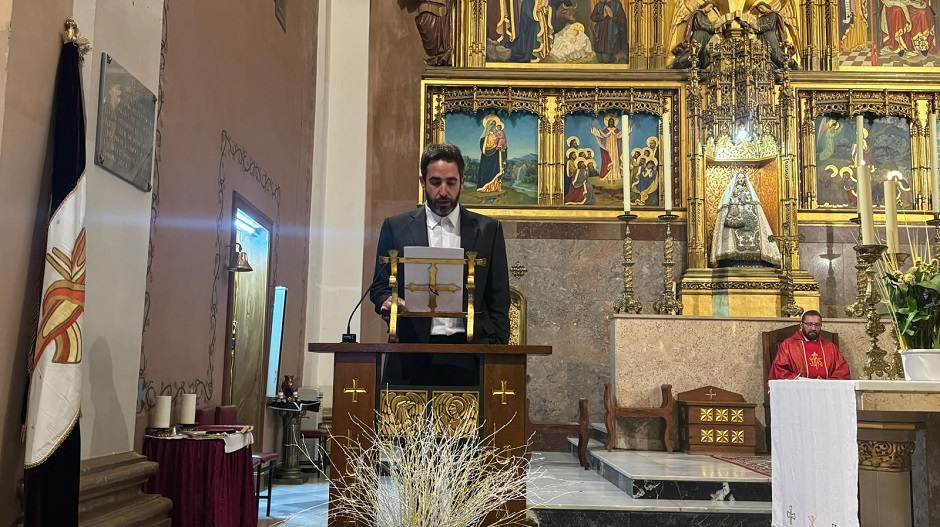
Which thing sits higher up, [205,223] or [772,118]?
[772,118]

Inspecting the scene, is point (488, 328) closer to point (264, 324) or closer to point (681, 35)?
point (264, 324)

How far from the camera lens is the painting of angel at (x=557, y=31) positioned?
11820 millimetres

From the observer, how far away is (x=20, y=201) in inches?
147

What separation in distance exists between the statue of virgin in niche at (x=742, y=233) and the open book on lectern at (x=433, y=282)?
779 centimetres

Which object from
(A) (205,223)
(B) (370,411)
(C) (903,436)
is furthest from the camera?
(A) (205,223)

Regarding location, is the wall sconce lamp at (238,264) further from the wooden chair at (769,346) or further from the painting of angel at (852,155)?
the painting of angel at (852,155)

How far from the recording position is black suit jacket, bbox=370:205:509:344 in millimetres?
3842

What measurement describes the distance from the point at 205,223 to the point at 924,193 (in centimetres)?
904

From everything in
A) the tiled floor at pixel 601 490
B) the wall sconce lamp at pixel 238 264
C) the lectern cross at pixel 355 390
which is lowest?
the tiled floor at pixel 601 490

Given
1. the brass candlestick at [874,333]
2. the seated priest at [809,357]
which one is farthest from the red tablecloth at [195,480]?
the seated priest at [809,357]

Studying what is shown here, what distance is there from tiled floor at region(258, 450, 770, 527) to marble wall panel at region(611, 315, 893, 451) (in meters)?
0.81

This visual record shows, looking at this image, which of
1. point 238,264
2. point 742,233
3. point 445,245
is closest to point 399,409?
point 445,245

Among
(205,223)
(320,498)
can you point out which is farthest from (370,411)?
(320,498)

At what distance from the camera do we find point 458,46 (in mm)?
11836
